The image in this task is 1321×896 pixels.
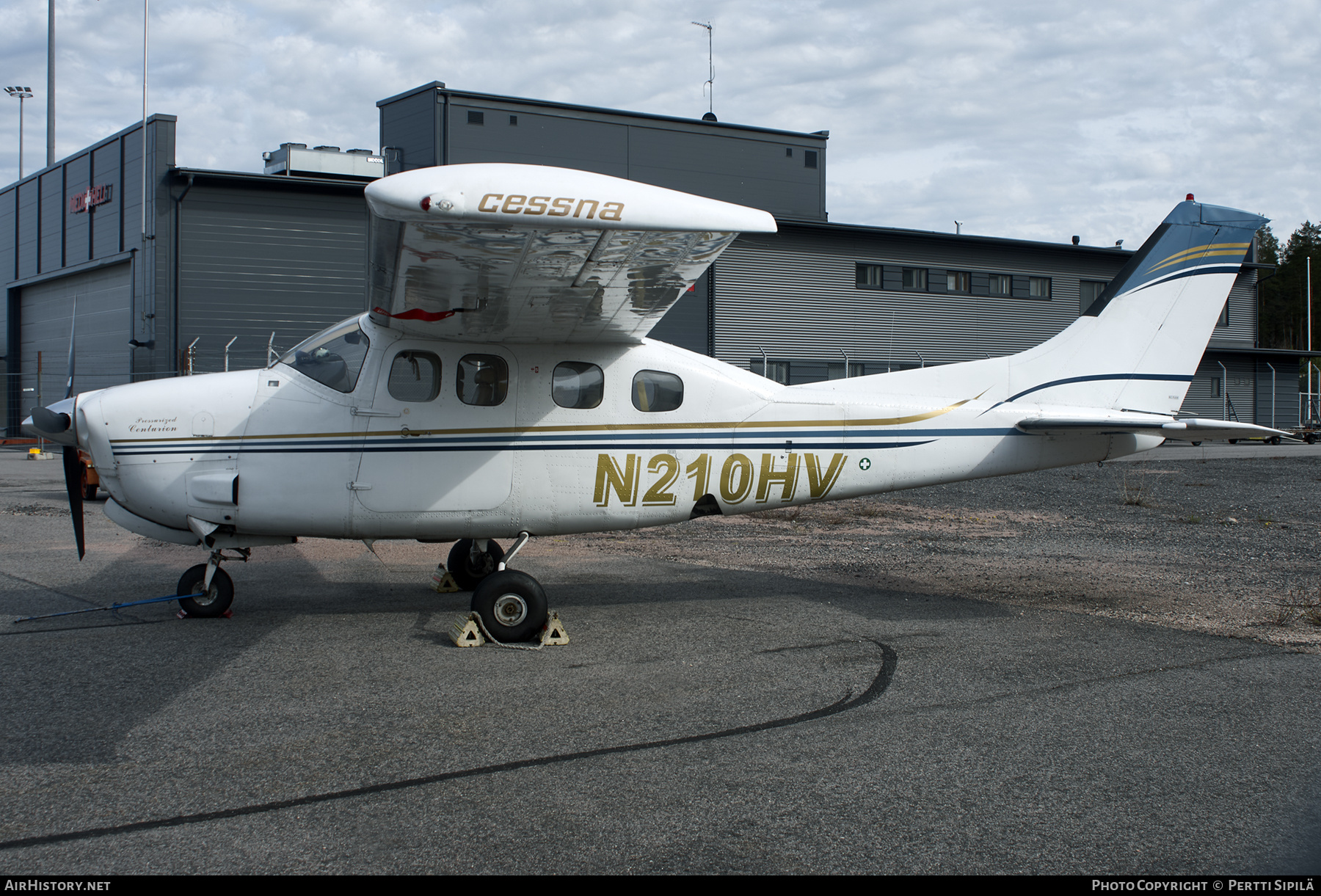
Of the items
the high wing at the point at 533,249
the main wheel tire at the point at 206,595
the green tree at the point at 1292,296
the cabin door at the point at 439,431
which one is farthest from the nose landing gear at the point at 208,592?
the green tree at the point at 1292,296

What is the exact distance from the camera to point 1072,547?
10.3 meters

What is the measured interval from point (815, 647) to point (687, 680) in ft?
3.70

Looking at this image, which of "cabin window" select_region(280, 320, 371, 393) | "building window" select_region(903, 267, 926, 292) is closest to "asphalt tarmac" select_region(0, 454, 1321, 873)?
"cabin window" select_region(280, 320, 371, 393)

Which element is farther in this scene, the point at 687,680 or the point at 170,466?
the point at 170,466

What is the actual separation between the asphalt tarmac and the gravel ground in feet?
3.26

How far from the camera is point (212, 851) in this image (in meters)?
2.98

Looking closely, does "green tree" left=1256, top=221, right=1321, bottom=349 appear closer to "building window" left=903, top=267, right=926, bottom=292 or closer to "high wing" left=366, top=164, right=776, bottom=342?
"building window" left=903, top=267, right=926, bottom=292

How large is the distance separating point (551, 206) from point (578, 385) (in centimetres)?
244

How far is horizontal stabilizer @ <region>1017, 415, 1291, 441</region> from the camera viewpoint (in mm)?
6730

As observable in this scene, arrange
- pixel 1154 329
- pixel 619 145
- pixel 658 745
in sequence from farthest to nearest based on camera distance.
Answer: pixel 619 145 < pixel 1154 329 < pixel 658 745

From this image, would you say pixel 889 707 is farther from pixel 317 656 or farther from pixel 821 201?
pixel 821 201

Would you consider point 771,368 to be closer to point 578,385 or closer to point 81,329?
point 81,329

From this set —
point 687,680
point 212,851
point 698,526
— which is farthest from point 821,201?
point 212,851

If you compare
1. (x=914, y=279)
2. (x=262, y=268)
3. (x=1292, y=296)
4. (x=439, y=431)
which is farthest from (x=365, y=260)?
(x=1292, y=296)
